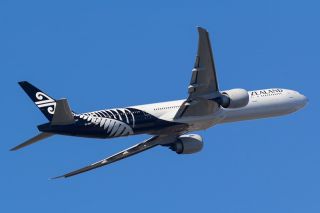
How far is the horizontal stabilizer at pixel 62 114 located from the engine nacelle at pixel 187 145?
1183 cm

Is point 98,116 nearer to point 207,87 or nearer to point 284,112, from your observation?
point 207,87

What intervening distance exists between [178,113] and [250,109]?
22.6 feet

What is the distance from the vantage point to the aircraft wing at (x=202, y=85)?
65562mm

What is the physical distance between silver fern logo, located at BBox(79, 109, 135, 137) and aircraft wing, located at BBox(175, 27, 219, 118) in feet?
13.3

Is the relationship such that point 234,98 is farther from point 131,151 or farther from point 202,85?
point 131,151

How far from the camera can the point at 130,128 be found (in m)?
71.0

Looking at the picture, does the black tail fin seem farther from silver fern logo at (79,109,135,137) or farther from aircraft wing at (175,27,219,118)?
aircraft wing at (175,27,219,118)

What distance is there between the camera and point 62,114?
215ft

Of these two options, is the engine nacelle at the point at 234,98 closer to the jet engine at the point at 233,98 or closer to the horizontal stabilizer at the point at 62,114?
the jet engine at the point at 233,98

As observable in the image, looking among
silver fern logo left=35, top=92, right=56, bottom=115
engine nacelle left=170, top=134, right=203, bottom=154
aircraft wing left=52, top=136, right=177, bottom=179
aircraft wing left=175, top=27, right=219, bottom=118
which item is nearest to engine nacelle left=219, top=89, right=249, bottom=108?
aircraft wing left=175, top=27, right=219, bottom=118

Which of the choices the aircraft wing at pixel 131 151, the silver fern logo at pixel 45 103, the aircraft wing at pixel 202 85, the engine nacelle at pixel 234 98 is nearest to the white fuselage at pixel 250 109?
the aircraft wing at pixel 202 85

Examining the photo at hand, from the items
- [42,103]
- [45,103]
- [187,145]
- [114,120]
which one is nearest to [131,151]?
[187,145]

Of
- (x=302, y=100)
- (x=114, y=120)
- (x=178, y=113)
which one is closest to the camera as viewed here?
(x=114, y=120)

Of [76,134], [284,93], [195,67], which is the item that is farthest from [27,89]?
[284,93]
